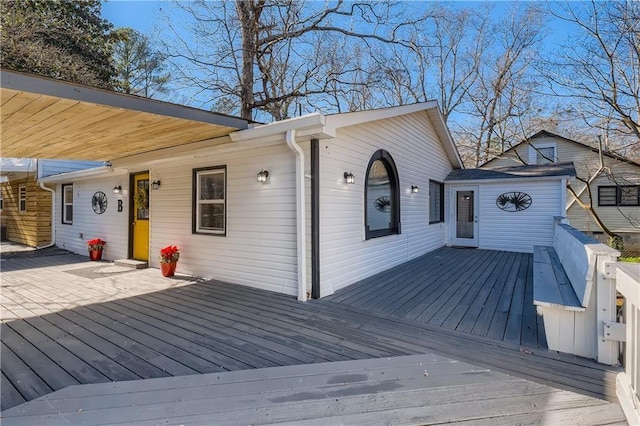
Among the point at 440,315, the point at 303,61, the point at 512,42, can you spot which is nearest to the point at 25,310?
the point at 440,315

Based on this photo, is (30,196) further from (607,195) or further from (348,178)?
(607,195)

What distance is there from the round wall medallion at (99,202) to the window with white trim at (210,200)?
3.58m

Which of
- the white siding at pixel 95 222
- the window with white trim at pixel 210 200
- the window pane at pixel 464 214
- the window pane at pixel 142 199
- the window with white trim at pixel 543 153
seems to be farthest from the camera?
the window with white trim at pixel 543 153

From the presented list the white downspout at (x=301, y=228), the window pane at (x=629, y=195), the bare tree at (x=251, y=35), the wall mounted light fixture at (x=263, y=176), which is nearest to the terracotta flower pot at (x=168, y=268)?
the wall mounted light fixture at (x=263, y=176)

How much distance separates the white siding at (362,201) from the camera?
465cm

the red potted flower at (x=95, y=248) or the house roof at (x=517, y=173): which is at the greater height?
the house roof at (x=517, y=173)

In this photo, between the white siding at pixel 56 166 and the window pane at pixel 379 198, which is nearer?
the window pane at pixel 379 198

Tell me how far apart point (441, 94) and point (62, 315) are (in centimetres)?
1894

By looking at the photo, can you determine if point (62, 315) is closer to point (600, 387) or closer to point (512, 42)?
point (600, 387)

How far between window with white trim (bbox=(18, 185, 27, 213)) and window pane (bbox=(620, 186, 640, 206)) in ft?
74.3

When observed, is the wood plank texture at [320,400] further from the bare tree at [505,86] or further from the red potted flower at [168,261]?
the bare tree at [505,86]

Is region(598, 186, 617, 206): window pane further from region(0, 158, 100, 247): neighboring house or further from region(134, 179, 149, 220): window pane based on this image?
region(0, 158, 100, 247): neighboring house

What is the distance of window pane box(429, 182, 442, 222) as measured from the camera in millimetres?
8984

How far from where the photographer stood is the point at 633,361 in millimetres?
1942
